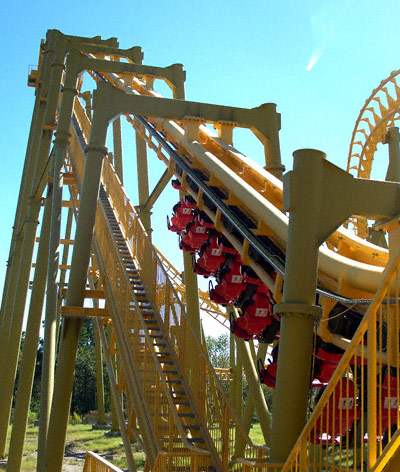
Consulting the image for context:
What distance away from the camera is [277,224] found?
480 cm

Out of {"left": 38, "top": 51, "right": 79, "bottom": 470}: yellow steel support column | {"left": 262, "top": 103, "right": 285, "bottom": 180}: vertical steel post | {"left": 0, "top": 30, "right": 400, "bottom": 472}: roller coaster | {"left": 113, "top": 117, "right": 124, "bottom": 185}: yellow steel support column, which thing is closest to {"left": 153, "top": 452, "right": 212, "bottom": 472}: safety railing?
{"left": 0, "top": 30, "right": 400, "bottom": 472}: roller coaster

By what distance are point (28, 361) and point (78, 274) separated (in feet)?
10.8

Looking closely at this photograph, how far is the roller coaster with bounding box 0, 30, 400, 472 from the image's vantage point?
3.66m

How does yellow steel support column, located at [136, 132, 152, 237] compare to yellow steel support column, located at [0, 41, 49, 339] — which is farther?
yellow steel support column, located at [0, 41, 49, 339]

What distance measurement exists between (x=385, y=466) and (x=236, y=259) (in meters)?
4.51

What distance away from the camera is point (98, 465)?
19.4 ft

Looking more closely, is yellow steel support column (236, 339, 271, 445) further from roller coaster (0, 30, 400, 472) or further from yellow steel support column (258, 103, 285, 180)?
yellow steel support column (258, 103, 285, 180)

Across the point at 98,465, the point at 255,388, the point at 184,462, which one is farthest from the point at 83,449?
the point at 184,462

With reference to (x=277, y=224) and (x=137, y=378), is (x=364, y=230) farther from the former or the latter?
(x=277, y=224)

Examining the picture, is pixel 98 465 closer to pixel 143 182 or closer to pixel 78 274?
pixel 78 274

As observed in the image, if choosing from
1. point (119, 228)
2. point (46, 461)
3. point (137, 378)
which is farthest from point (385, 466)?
point (119, 228)

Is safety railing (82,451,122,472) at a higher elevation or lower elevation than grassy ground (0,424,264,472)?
higher

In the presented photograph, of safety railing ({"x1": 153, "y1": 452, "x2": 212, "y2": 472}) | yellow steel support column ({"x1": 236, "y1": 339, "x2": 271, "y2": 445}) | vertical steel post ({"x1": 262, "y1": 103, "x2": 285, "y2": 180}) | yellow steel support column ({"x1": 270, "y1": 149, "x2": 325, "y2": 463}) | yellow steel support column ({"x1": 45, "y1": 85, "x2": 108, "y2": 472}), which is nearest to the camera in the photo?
yellow steel support column ({"x1": 270, "y1": 149, "x2": 325, "y2": 463})

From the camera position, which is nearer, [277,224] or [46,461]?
[277,224]
